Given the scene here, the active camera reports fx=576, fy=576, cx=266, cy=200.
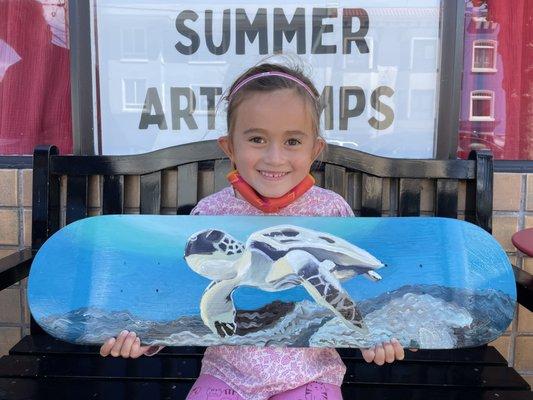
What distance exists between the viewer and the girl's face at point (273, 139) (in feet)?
4.80

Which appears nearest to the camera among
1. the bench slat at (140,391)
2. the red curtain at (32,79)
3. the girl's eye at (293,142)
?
the girl's eye at (293,142)

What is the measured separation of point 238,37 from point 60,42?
71 cm

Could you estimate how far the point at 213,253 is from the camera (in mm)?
1536

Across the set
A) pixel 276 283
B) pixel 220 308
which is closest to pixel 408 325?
pixel 276 283

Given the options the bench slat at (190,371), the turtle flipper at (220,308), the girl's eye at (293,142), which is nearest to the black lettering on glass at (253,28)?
the girl's eye at (293,142)

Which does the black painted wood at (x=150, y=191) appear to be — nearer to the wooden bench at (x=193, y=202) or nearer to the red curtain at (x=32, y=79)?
the wooden bench at (x=193, y=202)

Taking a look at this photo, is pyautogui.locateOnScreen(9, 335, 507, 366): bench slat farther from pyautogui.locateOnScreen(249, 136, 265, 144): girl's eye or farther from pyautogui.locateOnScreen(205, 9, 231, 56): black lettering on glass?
pyautogui.locateOnScreen(205, 9, 231, 56): black lettering on glass

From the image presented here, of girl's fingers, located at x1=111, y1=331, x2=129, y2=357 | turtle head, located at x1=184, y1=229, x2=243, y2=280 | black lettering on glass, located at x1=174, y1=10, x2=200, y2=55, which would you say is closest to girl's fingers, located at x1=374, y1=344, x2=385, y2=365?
turtle head, located at x1=184, y1=229, x2=243, y2=280

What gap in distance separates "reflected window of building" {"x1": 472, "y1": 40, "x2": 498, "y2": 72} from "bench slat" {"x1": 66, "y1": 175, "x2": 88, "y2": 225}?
1.53 metres

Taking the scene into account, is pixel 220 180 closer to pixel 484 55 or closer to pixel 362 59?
pixel 362 59

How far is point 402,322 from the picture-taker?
Answer: 1465 mm

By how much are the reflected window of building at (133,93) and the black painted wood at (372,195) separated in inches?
36.1

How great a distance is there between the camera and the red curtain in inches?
89.7

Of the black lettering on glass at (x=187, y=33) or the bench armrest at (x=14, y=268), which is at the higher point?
the black lettering on glass at (x=187, y=33)
